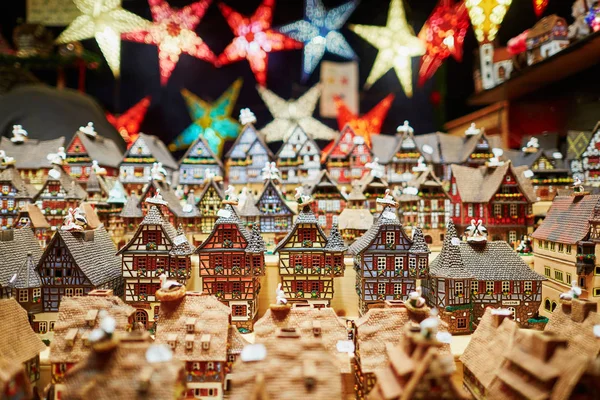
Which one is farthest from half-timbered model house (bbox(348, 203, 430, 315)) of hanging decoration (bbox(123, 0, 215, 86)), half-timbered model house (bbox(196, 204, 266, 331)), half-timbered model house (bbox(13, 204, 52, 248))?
hanging decoration (bbox(123, 0, 215, 86))

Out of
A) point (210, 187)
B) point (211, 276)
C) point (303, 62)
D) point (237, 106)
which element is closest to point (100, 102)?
point (237, 106)

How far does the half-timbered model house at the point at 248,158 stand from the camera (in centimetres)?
2483

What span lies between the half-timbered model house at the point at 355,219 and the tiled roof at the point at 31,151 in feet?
53.7

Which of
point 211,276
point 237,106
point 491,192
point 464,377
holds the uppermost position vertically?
point 237,106

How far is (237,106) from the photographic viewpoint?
27078mm

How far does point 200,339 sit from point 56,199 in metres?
12.7

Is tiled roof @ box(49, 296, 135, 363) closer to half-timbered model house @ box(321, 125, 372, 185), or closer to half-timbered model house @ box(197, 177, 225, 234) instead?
half-timbered model house @ box(197, 177, 225, 234)

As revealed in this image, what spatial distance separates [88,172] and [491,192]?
2179cm

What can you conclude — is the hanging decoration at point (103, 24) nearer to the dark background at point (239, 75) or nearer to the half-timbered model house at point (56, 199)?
the dark background at point (239, 75)

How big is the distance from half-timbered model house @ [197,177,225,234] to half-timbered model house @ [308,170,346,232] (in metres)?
4.89

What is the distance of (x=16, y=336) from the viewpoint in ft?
40.6

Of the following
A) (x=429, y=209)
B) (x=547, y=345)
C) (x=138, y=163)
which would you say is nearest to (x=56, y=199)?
(x=138, y=163)

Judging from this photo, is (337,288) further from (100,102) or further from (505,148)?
(100,102)

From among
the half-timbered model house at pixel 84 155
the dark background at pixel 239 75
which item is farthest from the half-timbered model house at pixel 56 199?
the dark background at pixel 239 75
